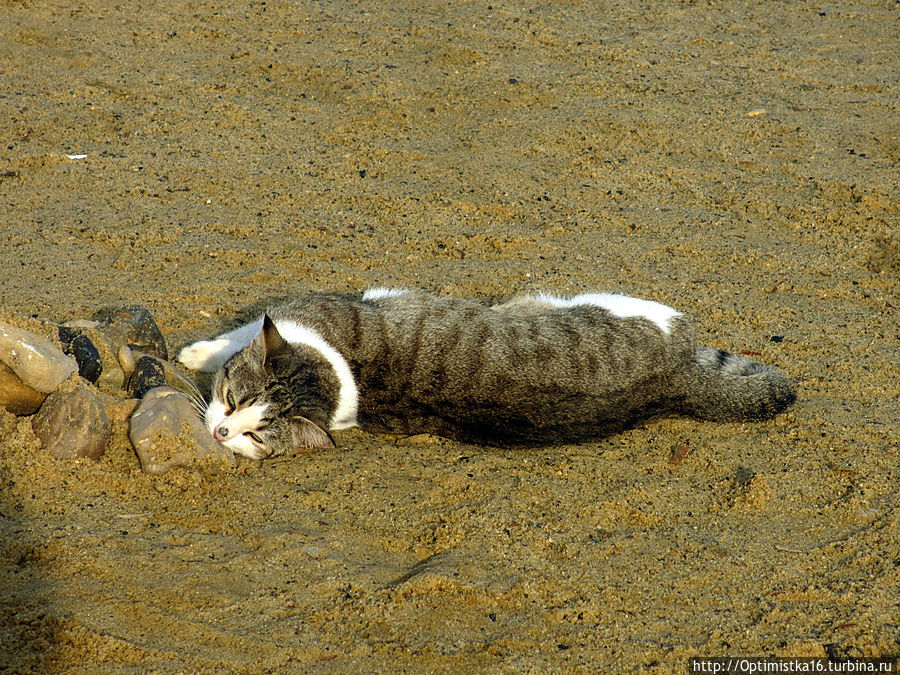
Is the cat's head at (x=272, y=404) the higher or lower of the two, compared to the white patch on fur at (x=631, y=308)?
lower

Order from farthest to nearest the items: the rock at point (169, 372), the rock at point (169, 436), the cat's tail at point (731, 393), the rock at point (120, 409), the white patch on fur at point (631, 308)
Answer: the white patch on fur at point (631, 308) → the cat's tail at point (731, 393) → the rock at point (169, 372) → the rock at point (120, 409) → the rock at point (169, 436)

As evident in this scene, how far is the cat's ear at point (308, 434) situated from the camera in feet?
14.1

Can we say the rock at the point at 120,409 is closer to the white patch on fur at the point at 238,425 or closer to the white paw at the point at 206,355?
the white patch on fur at the point at 238,425

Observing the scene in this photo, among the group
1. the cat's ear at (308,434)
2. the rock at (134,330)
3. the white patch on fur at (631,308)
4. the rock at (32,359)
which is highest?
the rock at (32,359)

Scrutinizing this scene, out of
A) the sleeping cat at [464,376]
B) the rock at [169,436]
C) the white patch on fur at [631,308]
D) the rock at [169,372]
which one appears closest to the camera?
the rock at [169,436]

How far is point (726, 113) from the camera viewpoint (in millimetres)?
8023

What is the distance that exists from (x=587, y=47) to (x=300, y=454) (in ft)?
21.2

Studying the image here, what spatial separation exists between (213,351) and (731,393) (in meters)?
2.97

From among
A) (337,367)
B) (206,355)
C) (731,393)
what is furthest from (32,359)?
(731,393)

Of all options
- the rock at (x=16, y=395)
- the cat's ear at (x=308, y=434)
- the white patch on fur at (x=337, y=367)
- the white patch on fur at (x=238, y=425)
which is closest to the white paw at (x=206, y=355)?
the white patch on fur at (x=337, y=367)

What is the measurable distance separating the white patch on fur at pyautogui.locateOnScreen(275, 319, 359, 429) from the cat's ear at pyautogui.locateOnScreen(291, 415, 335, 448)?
18 centimetres

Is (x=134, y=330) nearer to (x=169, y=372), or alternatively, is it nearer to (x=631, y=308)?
(x=169, y=372)

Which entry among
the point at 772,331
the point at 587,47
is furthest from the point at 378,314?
the point at 587,47

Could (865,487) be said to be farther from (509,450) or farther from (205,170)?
(205,170)
